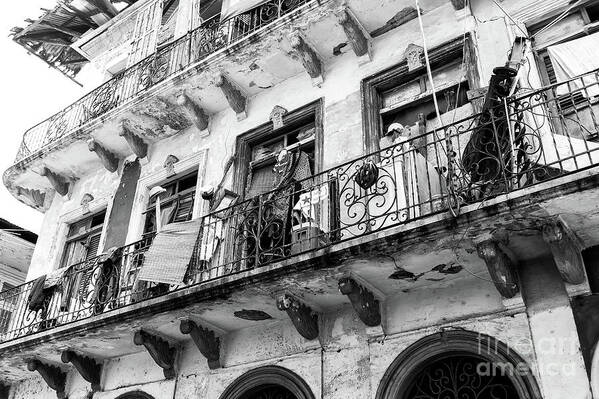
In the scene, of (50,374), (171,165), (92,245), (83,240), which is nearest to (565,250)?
(171,165)

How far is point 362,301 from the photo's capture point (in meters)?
6.69

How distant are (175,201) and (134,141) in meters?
1.65

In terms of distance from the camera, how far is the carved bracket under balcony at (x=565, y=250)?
218 inches

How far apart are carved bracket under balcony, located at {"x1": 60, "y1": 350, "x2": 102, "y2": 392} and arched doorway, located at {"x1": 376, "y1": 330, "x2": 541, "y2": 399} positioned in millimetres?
5121

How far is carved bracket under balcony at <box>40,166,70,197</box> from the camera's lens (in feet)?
41.2

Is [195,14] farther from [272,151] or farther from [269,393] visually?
[269,393]

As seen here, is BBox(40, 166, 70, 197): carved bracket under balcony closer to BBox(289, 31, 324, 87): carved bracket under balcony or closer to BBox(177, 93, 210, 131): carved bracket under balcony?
BBox(177, 93, 210, 131): carved bracket under balcony

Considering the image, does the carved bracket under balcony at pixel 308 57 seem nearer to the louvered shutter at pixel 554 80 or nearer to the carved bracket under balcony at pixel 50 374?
the louvered shutter at pixel 554 80

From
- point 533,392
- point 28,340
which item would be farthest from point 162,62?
point 533,392

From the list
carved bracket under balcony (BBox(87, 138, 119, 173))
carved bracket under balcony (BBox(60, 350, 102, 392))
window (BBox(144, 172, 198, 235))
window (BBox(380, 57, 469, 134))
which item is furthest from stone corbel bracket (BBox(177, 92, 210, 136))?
carved bracket under balcony (BBox(60, 350, 102, 392))

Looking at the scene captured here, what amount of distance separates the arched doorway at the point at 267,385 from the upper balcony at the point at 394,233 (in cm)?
64

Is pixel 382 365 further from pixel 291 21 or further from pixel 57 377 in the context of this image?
pixel 57 377

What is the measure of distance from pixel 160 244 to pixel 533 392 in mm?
5206

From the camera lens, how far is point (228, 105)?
1057 cm
